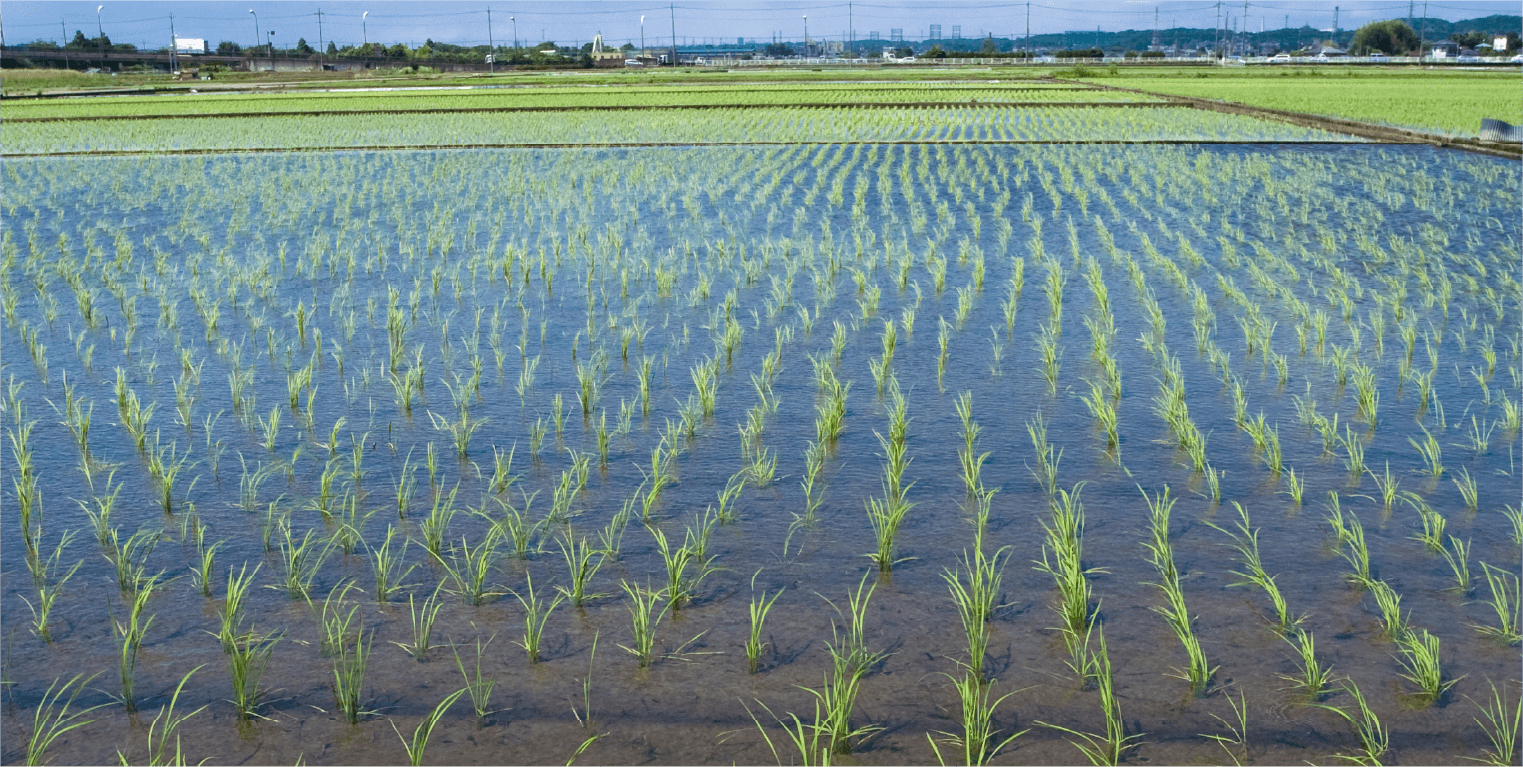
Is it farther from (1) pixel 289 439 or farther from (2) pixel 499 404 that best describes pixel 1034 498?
(1) pixel 289 439

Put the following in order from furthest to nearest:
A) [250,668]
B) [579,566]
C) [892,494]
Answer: [892,494] → [579,566] → [250,668]

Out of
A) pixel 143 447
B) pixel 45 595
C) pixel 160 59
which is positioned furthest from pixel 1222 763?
pixel 160 59

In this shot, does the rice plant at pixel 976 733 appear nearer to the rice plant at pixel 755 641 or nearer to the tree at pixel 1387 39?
the rice plant at pixel 755 641

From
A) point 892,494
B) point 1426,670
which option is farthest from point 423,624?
point 1426,670

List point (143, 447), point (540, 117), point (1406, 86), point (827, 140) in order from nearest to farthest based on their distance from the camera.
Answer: point (143, 447)
point (827, 140)
point (540, 117)
point (1406, 86)

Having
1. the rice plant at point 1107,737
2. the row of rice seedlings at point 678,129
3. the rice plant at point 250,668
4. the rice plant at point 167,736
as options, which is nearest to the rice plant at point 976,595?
the rice plant at point 1107,737

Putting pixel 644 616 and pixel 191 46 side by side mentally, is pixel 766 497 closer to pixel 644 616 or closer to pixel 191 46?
pixel 644 616

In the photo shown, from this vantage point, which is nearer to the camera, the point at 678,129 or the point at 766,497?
the point at 766,497
